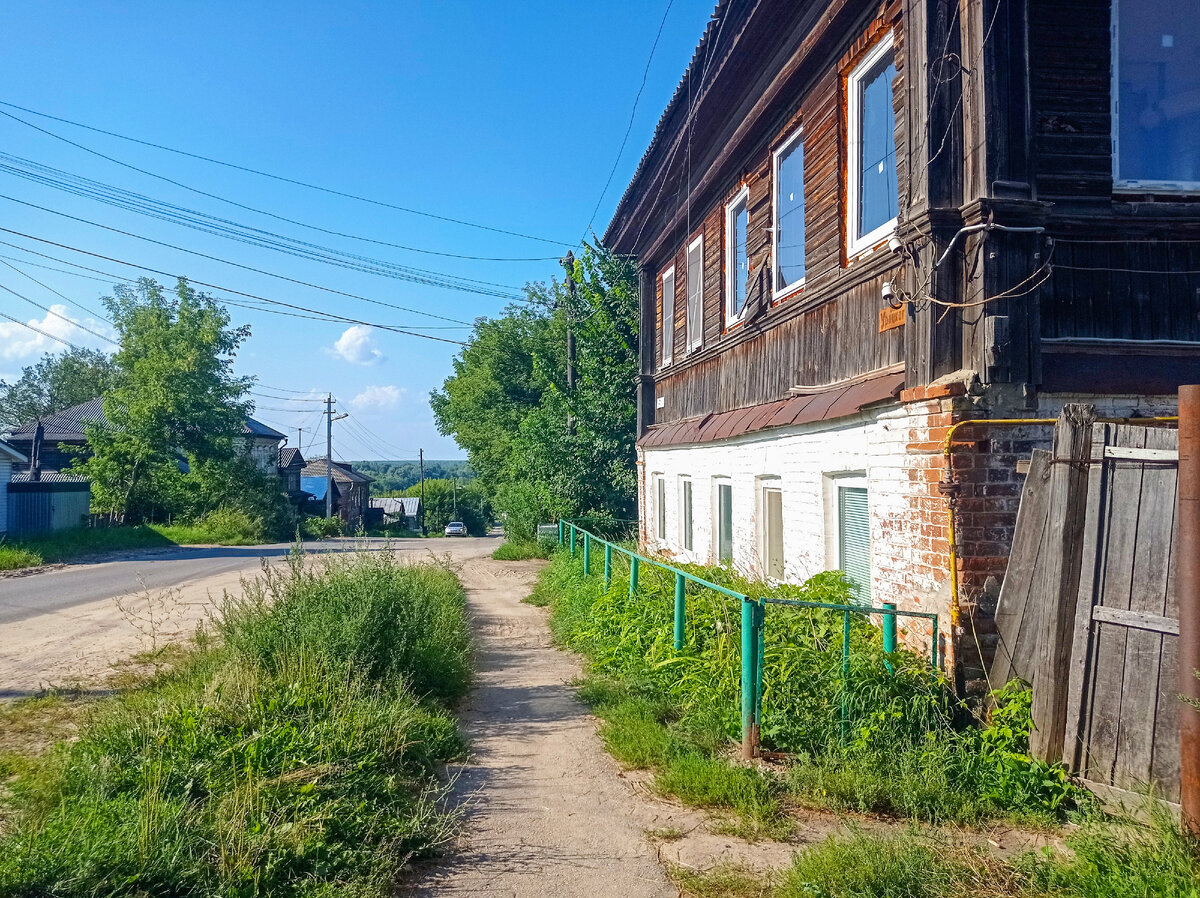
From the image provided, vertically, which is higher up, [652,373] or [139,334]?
[139,334]

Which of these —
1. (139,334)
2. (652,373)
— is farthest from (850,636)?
(139,334)

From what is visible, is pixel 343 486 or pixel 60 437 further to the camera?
pixel 343 486

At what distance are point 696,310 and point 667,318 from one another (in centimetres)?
227

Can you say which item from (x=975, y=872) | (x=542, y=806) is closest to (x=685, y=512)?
(x=542, y=806)

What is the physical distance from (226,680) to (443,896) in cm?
253

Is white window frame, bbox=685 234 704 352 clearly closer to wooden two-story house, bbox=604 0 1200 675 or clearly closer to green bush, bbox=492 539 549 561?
wooden two-story house, bbox=604 0 1200 675

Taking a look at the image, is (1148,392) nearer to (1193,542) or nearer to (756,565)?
(1193,542)

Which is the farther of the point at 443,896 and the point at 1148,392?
the point at 1148,392

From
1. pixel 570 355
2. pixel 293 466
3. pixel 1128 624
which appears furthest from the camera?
pixel 293 466

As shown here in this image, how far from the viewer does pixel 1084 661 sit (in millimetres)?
4230

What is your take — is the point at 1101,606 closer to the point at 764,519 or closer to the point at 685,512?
the point at 764,519

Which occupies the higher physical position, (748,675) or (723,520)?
(723,520)

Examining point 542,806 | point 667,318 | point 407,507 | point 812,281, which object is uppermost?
point 667,318

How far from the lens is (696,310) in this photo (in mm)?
11500
